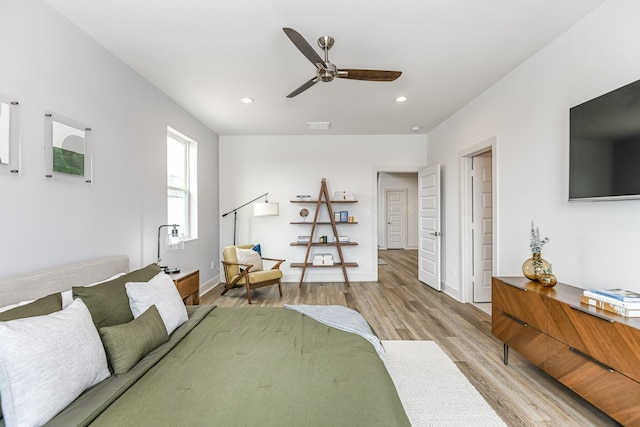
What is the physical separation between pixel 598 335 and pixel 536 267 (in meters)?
0.71

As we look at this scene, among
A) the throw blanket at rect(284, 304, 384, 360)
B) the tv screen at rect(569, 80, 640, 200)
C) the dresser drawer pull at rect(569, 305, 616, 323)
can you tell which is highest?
the tv screen at rect(569, 80, 640, 200)

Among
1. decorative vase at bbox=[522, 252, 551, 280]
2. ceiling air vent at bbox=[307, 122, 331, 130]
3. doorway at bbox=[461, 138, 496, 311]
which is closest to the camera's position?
decorative vase at bbox=[522, 252, 551, 280]

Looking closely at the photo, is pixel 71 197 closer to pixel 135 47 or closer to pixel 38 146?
pixel 38 146

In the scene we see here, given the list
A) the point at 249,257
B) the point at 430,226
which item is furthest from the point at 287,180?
the point at 430,226

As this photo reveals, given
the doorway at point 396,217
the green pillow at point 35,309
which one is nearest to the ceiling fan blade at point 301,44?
the green pillow at point 35,309

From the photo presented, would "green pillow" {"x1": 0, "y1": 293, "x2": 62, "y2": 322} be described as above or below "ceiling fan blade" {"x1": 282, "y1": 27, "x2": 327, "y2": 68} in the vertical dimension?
below

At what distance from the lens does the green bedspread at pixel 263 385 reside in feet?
3.50

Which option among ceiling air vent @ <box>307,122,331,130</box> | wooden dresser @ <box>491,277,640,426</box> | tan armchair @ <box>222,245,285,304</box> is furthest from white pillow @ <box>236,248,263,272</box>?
wooden dresser @ <box>491,277,640,426</box>

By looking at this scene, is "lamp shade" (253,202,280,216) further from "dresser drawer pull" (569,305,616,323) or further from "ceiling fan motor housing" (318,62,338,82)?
"dresser drawer pull" (569,305,616,323)

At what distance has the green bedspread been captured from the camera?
1.07 meters

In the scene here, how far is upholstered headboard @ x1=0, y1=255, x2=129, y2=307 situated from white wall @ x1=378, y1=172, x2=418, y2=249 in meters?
8.65

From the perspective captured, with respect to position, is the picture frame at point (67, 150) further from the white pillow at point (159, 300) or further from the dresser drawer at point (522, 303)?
the dresser drawer at point (522, 303)

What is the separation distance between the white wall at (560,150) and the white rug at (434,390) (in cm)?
119

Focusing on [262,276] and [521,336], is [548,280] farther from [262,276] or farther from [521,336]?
[262,276]
